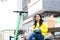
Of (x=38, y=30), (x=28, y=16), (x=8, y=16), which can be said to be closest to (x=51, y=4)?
(x=28, y=16)

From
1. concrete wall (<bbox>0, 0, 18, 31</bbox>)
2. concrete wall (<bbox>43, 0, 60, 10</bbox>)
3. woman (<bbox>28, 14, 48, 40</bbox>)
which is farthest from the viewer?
concrete wall (<bbox>0, 0, 18, 31</bbox>)

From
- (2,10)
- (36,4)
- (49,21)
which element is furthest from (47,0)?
(2,10)

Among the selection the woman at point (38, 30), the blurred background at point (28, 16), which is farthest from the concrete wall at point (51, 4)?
the woman at point (38, 30)

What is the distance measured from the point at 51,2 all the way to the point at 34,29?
158 inches

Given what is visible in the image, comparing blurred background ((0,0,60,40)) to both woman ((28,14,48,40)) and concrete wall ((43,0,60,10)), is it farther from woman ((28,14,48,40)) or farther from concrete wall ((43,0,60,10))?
woman ((28,14,48,40))

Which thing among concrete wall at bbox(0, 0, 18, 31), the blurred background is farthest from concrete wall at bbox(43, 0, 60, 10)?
concrete wall at bbox(0, 0, 18, 31)

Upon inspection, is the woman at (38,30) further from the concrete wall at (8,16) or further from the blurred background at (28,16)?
the concrete wall at (8,16)

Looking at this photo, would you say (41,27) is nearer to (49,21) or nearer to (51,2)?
(49,21)

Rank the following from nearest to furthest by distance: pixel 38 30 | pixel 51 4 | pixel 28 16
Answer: pixel 38 30, pixel 51 4, pixel 28 16

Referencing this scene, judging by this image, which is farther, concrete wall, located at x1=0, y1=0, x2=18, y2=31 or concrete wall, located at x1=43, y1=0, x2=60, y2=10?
concrete wall, located at x1=0, y1=0, x2=18, y2=31

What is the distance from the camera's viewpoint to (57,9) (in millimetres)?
8648

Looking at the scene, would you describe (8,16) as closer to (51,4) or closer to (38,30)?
(51,4)

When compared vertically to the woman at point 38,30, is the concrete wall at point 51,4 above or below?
above

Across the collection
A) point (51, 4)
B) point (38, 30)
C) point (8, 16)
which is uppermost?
point (51, 4)
